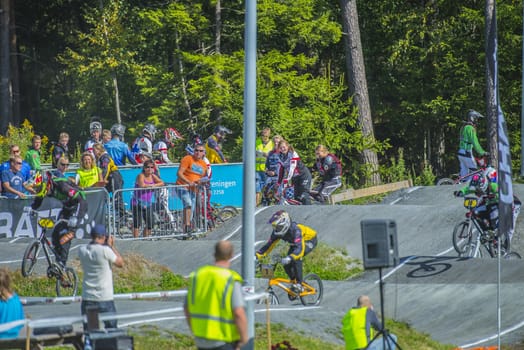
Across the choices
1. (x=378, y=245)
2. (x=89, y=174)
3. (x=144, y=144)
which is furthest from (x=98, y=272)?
(x=144, y=144)

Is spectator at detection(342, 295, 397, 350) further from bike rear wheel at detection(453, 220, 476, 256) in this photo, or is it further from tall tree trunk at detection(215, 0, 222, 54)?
tall tree trunk at detection(215, 0, 222, 54)

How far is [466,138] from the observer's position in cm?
2659

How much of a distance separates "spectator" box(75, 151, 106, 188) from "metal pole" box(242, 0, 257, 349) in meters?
9.23

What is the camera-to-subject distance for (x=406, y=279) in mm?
20016

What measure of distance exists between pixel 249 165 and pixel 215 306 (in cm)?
354

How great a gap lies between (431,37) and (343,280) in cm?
1979

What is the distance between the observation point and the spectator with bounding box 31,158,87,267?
1866 centimetres

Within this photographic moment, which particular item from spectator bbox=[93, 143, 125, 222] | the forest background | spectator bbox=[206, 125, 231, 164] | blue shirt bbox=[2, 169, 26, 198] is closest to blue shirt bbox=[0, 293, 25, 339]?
spectator bbox=[93, 143, 125, 222]

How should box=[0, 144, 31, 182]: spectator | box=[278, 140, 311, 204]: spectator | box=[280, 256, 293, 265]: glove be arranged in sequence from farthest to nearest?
box=[278, 140, 311, 204]: spectator → box=[0, 144, 31, 182]: spectator → box=[280, 256, 293, 265]: glove

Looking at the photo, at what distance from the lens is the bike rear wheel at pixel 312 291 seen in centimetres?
1847

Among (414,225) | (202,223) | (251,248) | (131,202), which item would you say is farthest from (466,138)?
(251,248)

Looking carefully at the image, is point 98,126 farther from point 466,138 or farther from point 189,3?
point 189,3

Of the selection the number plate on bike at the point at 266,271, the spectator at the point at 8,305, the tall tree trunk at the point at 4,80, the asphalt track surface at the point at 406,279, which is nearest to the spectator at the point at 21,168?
the asphalt track surface at the point at 406,279

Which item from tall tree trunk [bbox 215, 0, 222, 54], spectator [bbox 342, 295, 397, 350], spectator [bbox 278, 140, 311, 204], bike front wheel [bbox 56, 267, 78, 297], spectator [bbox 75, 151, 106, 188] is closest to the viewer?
spectator [bbox 342, 295, 397, 350]
